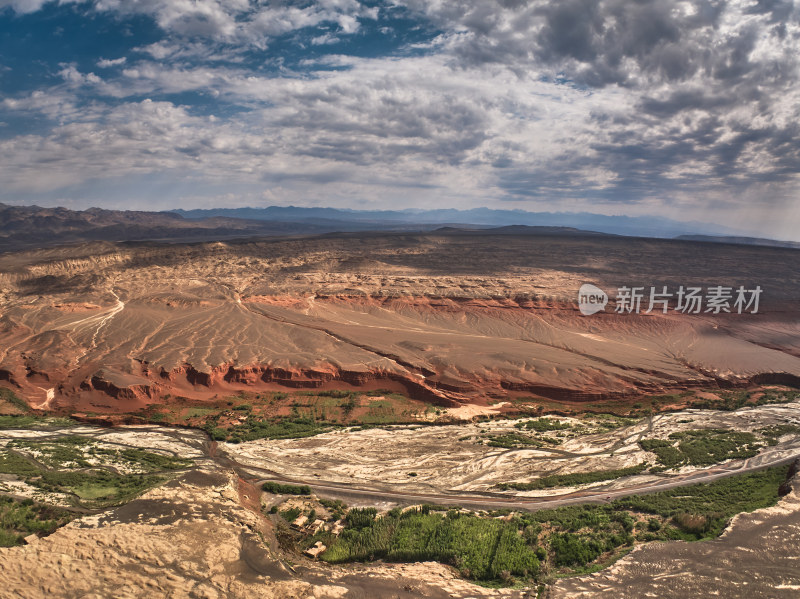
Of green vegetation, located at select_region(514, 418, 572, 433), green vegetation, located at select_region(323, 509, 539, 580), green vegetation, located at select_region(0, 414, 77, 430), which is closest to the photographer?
green vegetation, located at select_region(323, 509, 539, 580)

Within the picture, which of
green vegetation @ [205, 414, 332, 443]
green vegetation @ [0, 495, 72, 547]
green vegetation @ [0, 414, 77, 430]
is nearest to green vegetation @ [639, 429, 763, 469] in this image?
green vegetation @ [205, 414, 332, 443]

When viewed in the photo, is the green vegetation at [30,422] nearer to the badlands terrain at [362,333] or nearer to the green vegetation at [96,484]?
the badlands terrain at [362,333]

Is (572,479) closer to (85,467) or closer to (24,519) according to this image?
(24,519)

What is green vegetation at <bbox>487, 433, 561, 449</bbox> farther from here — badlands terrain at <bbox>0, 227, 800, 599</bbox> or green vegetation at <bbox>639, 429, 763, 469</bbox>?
green vegetation at <bbox>639, 429, 763, 469</bbox>

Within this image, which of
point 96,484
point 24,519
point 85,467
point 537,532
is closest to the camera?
point 24,519

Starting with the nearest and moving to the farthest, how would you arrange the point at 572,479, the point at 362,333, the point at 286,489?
1. the point at 286,489
2. the point at 572,479
3. the point at 362,333

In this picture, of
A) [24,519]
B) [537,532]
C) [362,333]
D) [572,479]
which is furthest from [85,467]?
[362,333]

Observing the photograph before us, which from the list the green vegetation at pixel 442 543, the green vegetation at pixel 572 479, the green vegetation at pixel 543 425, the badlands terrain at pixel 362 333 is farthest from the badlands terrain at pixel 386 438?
the green vegetation at pixel 543 425
